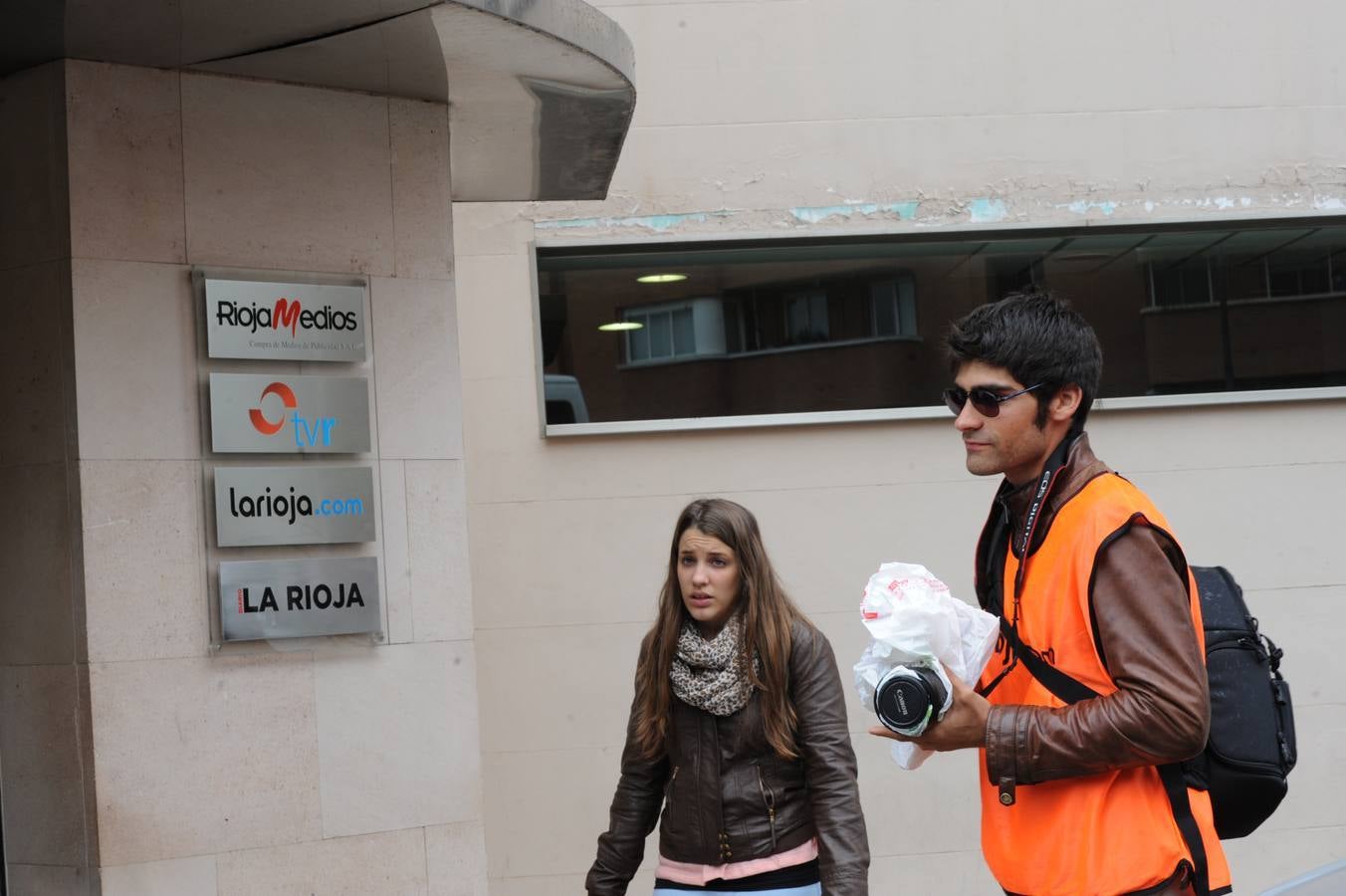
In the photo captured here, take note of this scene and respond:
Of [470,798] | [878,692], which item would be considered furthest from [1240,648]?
[470,798]

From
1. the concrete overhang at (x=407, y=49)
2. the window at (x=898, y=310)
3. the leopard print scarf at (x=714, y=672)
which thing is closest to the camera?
the concrete overhang at (x=407, y=49)

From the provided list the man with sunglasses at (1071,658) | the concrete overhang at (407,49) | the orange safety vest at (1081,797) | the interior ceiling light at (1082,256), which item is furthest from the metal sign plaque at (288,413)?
the interior ceiling light at (1082,256)

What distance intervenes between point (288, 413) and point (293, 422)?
0.03 m

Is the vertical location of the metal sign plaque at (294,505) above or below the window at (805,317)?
below

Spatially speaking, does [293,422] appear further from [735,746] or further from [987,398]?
[987,398]

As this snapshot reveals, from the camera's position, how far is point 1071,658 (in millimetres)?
3018

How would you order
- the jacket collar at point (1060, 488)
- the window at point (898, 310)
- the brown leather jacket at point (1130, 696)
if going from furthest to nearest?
the window at point (898, 310), the jacket collar at point (1060, 488), the brown leather jacket at point (1130, 696)

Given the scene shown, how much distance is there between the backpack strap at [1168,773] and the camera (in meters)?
2.87

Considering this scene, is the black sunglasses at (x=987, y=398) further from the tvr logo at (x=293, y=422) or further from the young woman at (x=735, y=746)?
the tvr logo at (x=293, y=422)

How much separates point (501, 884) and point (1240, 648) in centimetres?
555

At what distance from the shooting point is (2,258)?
4.88 meters

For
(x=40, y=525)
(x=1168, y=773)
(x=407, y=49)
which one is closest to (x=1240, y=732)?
(x=1168, y=773)

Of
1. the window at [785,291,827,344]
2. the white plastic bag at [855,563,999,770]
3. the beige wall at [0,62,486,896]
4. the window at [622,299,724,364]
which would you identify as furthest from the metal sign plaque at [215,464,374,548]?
the window at [785,291,827,344]

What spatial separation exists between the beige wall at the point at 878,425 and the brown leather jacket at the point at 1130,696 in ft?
16.9
